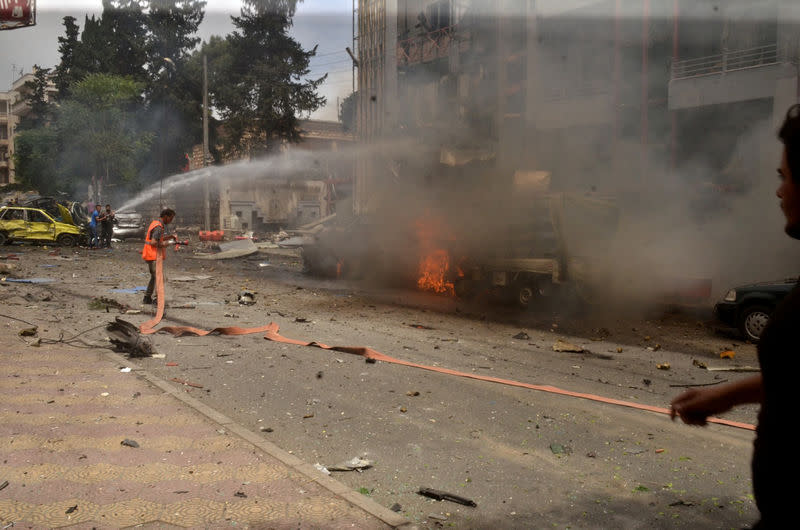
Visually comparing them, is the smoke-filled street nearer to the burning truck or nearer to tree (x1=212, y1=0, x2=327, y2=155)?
the burning truck

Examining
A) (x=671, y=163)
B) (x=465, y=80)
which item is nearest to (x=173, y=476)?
(x=671, y=163)

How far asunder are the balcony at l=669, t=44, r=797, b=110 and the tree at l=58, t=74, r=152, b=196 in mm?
30559

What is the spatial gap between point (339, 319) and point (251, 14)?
117 ft

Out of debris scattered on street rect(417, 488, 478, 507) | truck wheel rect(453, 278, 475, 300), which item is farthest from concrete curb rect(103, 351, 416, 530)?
truck wheel rect(453, 278, 475, 300)

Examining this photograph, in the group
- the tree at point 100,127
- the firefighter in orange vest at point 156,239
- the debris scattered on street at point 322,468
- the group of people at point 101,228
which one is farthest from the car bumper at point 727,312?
the tree at point 100,127

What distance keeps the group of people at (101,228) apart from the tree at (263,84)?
1712 centimetres

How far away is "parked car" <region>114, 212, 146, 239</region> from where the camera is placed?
30.6 metres

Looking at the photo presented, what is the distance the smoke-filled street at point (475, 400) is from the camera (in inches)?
156

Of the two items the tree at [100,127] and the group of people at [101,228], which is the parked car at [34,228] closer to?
the group of people at [101,228]

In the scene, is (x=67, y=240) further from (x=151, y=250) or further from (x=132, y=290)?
(x=151, y=250)

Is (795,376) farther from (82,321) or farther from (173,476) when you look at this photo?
(82,321)

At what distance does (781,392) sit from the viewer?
1.51m

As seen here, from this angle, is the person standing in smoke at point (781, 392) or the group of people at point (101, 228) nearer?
the person standing in smoke at point (781, 392)

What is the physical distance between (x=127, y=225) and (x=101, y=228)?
19.2 feet
